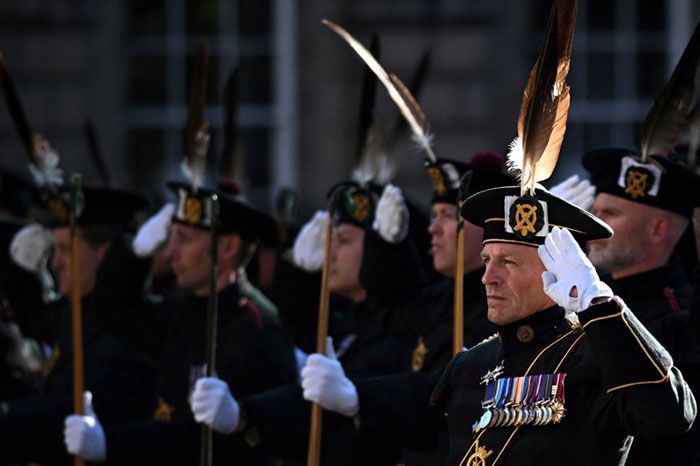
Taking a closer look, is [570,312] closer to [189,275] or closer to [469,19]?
[189,275]

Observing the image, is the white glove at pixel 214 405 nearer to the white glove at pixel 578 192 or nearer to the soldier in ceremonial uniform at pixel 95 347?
the soldier in ceremonial uniform at pixel 95 347

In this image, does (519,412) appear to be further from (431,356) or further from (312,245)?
(312,245)

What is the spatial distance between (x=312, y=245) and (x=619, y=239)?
7.01ft

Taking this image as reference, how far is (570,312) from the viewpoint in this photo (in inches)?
210

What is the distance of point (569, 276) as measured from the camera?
16.8 feet

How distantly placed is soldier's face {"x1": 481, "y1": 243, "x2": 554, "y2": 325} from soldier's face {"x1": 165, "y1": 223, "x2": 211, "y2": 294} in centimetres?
319

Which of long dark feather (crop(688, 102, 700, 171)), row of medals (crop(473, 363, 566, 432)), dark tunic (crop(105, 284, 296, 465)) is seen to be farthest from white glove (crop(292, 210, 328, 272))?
row of medals (crop(473, 363, 566, 432))

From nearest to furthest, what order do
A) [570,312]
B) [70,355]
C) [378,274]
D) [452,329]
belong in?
[570,312]
[452,329]
[378,274]
[70,355]

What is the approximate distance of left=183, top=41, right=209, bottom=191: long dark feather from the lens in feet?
25.6

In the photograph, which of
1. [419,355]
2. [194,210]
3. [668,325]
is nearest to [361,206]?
[194,210]

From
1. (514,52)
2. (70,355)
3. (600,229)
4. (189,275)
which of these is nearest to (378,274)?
(189,275)

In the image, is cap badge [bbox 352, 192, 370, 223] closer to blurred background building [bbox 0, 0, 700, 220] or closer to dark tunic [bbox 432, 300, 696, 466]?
dark tunic [bbox 432, 300, 696, 466]

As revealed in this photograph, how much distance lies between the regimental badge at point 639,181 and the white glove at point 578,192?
18 centimetres

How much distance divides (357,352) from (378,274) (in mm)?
409
